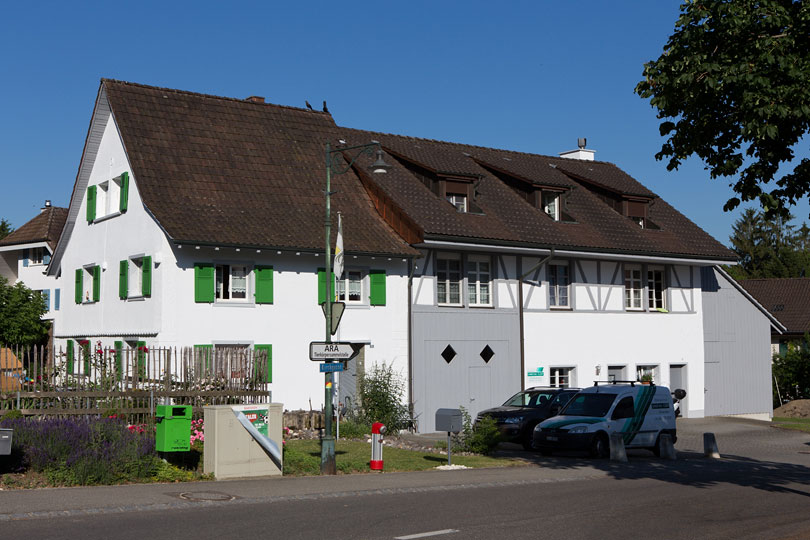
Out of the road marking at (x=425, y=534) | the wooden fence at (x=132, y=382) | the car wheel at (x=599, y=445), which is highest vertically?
the wooden fence at (x=132, y=382)

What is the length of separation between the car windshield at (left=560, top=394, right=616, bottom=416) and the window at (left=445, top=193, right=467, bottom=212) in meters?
9.84

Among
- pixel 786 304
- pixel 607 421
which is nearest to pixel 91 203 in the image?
pixel 607 421

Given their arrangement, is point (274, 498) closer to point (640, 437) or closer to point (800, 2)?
point (800, 2)

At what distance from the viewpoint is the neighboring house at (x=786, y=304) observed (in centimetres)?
5422

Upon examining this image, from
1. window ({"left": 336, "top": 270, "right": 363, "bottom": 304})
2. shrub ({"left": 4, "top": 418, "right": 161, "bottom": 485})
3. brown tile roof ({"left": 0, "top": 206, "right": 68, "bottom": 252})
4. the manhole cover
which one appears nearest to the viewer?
the manhole cover

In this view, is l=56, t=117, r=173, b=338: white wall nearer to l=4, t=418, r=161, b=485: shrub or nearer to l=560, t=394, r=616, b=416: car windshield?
l=4, t=418, r=161, b=485: shrub

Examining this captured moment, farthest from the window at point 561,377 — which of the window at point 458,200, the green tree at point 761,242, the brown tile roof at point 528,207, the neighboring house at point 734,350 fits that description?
the green tree at point 761,242

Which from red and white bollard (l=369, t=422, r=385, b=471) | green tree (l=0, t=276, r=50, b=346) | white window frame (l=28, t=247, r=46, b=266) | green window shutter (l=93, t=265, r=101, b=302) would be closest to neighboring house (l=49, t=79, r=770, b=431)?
green window shutter (l=93, t=265, r=101, b=302)

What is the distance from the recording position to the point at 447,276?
30.4 metres

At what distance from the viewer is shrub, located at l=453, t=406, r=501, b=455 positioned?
74.1 feet

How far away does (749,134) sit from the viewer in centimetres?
1367

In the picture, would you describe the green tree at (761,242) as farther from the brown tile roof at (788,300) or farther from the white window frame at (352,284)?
the white window frame at (352,284)

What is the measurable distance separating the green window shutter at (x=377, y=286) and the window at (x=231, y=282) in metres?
3.79

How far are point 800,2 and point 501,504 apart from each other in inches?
322
